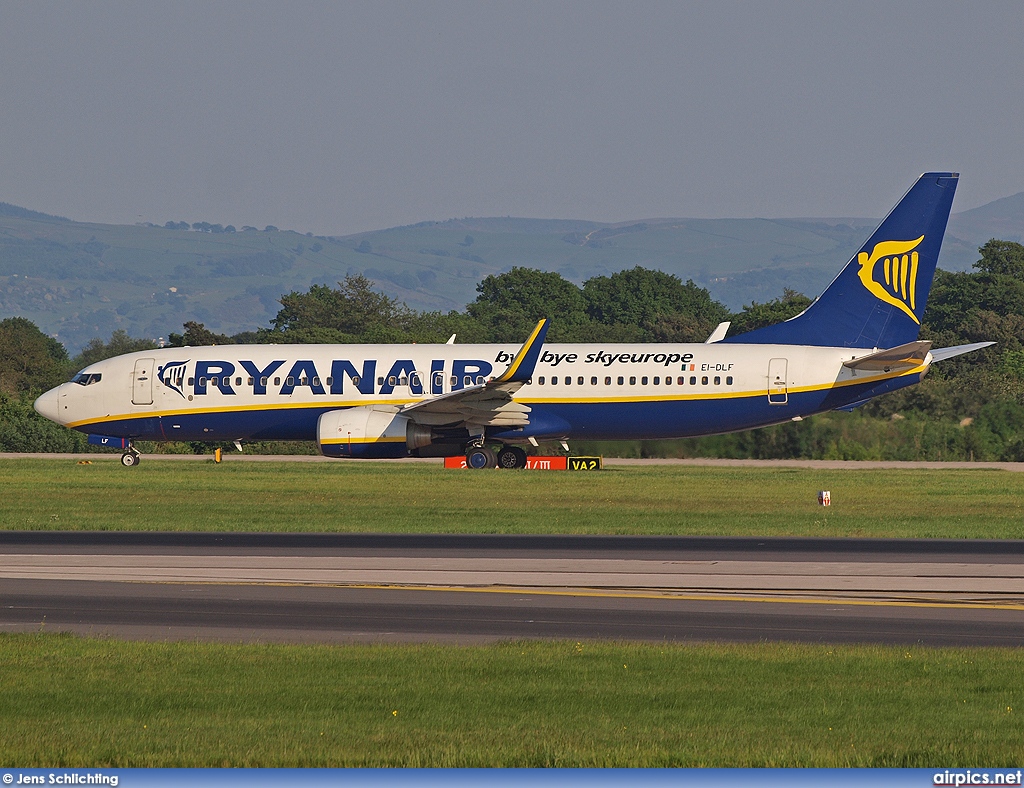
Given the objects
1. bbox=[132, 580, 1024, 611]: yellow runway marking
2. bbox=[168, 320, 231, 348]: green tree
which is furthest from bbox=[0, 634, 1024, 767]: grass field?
bbox=[168, 320, 231, 348]: green tree

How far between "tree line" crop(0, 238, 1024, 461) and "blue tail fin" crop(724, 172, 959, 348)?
957 centimetres

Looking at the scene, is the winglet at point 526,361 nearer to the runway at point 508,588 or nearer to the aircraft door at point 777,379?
the aircraft door at point 777,379

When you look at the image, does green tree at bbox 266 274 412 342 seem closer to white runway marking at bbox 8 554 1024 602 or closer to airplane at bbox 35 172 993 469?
airplane at bbox 35 172 993 469

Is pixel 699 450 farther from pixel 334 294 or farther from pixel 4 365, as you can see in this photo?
pixel 334 294

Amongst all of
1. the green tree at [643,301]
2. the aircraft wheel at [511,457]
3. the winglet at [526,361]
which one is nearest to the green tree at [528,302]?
the green tree at [643,301]

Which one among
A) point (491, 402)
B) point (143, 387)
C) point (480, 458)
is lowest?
point (480, 458)

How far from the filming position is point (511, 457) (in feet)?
145

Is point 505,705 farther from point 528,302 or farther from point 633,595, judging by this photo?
point 528,302

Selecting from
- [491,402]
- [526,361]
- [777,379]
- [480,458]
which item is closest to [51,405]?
[480,458]

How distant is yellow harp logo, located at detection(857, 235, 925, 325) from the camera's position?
139 ft

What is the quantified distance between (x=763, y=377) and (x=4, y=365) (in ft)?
198

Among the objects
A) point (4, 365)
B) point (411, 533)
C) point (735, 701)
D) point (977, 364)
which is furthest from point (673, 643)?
point (4, 365)

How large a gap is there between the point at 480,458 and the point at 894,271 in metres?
14.0

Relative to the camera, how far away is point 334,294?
138 meters
